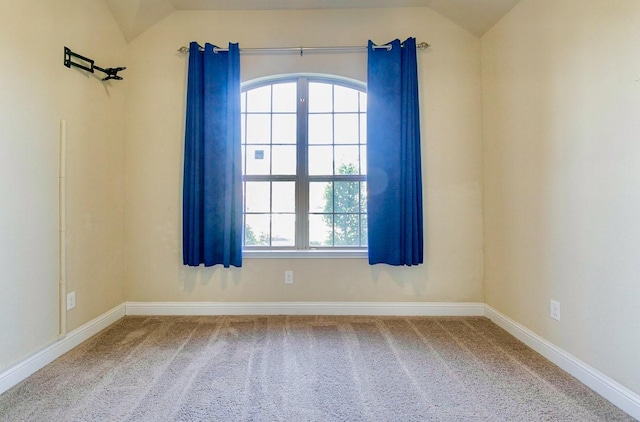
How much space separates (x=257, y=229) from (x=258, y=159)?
2.26 ft

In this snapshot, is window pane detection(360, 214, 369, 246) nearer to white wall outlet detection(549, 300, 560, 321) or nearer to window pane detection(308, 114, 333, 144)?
window pane detection(308, 114, 333, 144)

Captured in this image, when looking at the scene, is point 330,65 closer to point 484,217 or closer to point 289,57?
point 289,57

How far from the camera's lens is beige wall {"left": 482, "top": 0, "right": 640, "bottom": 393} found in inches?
62.2

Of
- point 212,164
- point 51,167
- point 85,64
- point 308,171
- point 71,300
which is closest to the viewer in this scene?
point 51,167

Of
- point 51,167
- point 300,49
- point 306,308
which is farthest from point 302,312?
point 300,49

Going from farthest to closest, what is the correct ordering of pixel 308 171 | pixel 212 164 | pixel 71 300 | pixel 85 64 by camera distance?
A: pixel 308 171, pixel 212 164, pixel 85 64, pixel 71 300

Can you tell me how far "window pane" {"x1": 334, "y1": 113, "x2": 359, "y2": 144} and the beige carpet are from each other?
5.87ft

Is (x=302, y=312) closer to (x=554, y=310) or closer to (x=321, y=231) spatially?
(x=321, y=231)

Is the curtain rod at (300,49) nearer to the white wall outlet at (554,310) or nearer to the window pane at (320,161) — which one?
the window pane at (320,161)

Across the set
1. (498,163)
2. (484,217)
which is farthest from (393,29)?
(484,217)

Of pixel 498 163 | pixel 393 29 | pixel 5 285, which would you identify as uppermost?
pixel 393 29

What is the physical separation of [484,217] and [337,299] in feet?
5.18

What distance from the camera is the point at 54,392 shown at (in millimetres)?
1691

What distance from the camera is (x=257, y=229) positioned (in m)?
2.97
